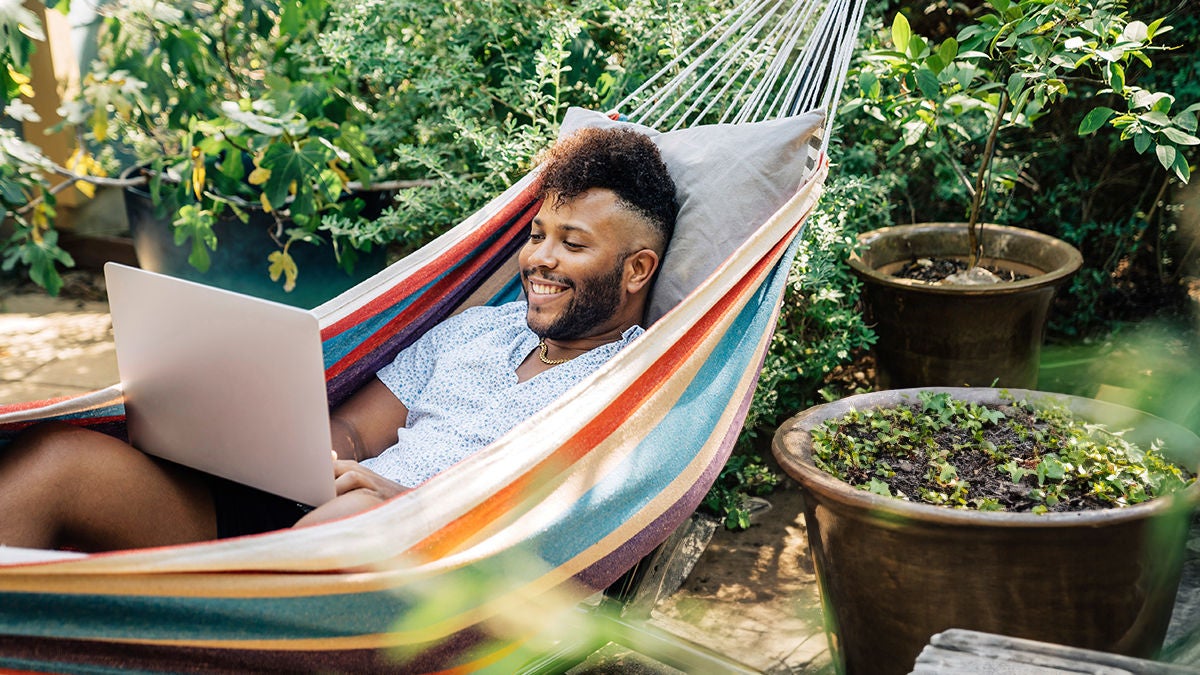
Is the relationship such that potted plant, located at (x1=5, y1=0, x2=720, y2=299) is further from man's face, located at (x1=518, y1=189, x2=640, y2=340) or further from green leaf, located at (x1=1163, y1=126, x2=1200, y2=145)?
green leaf, located at (x1=1163, y1=126, x2=1200, y2=145)

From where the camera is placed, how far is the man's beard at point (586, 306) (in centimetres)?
207

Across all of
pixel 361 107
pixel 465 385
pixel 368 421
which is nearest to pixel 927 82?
pixel 465 385

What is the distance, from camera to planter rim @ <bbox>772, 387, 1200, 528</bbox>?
1.62 m

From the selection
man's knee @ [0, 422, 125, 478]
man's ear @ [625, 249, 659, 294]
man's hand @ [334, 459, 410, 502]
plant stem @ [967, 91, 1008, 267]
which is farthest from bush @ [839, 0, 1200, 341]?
man's knee @ [0, 422, 125, 478]

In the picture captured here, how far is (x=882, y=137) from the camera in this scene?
3.46 m

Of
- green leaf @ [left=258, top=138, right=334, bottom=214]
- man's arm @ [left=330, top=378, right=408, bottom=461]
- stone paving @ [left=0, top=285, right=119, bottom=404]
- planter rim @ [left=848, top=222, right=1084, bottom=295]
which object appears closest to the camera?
man's arm @ [left=330, top=378, right=408, bottom=461]

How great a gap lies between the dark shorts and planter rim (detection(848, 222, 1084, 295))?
1746 mm

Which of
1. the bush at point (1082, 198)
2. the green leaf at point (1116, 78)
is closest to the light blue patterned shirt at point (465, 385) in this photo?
the green leaf at point (1116, 78)

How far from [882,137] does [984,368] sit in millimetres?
949

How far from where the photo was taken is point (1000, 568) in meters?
1.68

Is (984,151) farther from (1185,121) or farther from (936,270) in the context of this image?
(1185,121)

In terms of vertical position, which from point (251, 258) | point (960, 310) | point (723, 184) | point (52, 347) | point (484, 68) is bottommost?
point (52, 347)

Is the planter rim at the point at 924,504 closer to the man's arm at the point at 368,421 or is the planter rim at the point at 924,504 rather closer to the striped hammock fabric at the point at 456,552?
the striped hammock fabric at the point at 456,552

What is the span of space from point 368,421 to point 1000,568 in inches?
47.1
